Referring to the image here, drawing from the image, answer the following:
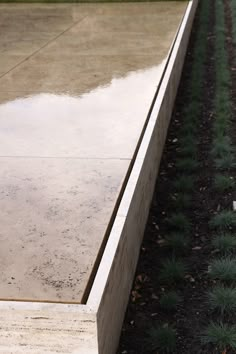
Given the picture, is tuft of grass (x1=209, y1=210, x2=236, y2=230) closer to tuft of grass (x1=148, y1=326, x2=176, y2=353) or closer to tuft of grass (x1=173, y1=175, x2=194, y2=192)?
tuft of grass (x1=173, y1=175, x2=194, y2=192)

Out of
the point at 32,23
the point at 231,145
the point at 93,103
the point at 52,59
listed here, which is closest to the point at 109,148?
the point at 93,103

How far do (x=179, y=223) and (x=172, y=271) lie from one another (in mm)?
643

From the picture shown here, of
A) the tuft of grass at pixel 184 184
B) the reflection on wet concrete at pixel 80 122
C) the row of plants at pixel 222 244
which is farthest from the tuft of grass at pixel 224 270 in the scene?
the tuft of grass at pixel 184 184

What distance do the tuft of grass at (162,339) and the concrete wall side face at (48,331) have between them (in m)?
0.64

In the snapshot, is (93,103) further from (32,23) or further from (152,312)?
(32,23)

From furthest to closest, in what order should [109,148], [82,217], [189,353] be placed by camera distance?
[109,148] < [82,217] < [189,353]

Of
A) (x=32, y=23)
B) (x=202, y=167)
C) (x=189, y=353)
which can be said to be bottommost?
(x=32, y=23)

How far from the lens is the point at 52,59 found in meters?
7.37

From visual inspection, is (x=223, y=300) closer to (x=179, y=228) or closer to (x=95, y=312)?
(x=179, y=228)

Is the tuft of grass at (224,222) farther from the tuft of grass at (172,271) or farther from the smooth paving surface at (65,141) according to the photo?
the smooth paving surface at (65,141)

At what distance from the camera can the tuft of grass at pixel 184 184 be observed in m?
4.71

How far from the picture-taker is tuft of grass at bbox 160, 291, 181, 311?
3275mm

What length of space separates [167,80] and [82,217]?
3.00 m

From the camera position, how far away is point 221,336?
116 inches
